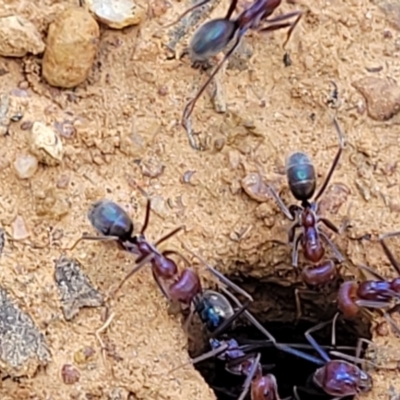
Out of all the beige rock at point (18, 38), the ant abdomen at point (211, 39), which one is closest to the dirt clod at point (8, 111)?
the beige rock at point (18, 38)

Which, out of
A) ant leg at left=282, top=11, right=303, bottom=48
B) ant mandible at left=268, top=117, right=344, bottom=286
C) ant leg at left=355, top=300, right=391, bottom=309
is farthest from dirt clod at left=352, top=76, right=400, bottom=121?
ant leg at left=355, top=300, right=391, bottom=309

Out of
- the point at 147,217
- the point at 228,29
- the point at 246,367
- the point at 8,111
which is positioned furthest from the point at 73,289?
the point at 228,29

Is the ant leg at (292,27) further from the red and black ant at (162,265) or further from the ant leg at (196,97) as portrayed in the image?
the red and black ant at (162,265)

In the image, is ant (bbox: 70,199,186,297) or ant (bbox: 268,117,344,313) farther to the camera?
ant (bbox: 268,117,344,313)

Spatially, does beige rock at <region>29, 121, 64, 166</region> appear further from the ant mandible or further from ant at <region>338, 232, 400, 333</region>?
ant at <region>338, 232, 400, 333</region>

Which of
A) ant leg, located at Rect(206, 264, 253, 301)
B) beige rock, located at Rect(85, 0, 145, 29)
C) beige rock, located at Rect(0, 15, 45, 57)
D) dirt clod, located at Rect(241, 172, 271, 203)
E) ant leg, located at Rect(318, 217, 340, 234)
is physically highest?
beige rock, located at Rect(85, 0, 145, 29)

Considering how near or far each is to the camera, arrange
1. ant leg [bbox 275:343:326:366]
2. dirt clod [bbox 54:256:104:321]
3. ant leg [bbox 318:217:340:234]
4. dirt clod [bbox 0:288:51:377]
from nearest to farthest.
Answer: dirt clod [bbox 0:288:51:377] → dirt clod [bbox 54:256:104:321] → ant leg [bbox 318:217:340:234] → ant leg [bbox 275:343:326:366]

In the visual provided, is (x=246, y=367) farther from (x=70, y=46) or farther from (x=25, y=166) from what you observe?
(x=70, y=46)
